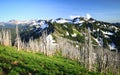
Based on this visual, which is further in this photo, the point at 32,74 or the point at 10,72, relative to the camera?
the point at 32,74

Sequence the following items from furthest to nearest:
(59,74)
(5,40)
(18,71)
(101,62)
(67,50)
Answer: (67,50), (5,40), (101,62), (59,74), (18,71)

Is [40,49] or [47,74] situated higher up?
[47,74]

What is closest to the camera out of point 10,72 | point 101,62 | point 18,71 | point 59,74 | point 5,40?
point 10,72

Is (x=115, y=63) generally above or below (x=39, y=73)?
below

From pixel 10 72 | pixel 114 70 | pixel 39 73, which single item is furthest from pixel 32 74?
pixel 114 70

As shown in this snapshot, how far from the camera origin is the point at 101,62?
10219 centimetres

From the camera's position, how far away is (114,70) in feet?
427

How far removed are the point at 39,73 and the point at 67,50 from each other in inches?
6335

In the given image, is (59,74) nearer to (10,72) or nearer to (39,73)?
(39,73)

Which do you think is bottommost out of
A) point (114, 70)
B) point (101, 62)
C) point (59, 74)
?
point (114, 70)

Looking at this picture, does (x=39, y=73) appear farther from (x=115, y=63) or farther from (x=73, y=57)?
(x=73, y=57)

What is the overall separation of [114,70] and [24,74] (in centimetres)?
11030

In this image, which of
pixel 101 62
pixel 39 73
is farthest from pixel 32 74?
pixel 101 62

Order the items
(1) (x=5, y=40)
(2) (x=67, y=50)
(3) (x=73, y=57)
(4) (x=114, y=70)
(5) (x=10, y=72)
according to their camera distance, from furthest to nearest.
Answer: (2) (x=67, y=50), (3) (x=73, y=57), (1) (x=5, y=40), (4) (x=114, y=70), (5) (x=10, y=72)
